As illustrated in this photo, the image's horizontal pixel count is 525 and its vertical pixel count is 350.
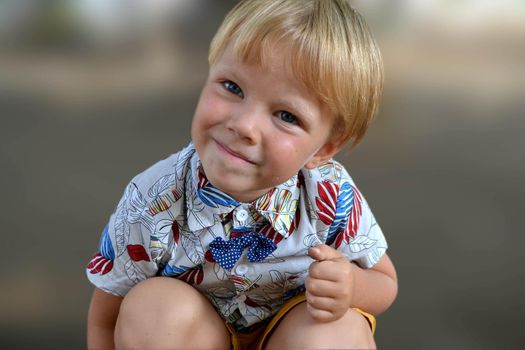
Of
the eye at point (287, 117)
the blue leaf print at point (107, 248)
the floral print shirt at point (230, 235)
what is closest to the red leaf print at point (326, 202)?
the floral print shirt at point (230, 235)

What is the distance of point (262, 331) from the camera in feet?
2.90

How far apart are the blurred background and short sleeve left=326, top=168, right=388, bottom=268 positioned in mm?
297

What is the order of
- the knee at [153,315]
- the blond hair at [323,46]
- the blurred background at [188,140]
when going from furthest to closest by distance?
the blurred background at [188,140] < the knee at [153,315] < the blond hair at [323,46]

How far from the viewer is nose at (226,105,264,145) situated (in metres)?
0.71

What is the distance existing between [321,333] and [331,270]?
0.22ft

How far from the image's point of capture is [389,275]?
A: 35.5 inches

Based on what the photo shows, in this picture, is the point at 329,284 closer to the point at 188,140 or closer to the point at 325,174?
the point at 325,174

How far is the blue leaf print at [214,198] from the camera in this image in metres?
0.79

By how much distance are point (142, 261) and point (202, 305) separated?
0.08m

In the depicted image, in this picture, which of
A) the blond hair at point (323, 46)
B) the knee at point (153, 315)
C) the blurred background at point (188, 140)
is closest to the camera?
the blond hair at point (323, 46)

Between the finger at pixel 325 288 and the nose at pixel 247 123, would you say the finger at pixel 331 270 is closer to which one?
the finger at pixel 325 288

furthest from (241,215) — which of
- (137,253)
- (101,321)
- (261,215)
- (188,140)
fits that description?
(188,140)

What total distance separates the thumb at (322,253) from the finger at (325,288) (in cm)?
2

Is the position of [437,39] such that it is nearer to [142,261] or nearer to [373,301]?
[373,301]
